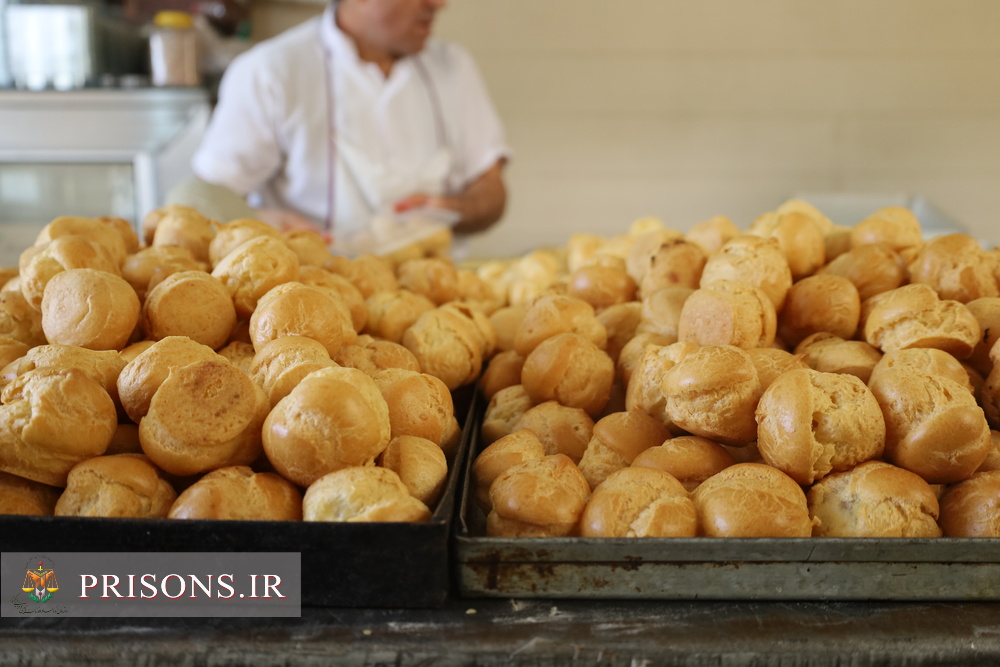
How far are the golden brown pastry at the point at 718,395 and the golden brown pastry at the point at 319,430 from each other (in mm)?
437

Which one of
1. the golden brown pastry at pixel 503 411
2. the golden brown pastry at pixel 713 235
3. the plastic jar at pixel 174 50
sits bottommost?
the golden brown pastry at pixel 503 411

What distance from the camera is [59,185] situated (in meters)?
4.18

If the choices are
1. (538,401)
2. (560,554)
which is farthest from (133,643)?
(538,401)

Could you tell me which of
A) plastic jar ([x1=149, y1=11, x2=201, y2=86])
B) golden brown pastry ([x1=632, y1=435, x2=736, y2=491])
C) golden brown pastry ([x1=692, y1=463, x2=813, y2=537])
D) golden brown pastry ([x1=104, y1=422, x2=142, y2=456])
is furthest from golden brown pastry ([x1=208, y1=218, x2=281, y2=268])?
plastic jar ([x1=149, y1=11, x2=201, y2=86])

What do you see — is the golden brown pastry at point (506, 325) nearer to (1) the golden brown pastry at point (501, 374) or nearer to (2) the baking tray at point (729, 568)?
(1) the golden brown pastry at point (501, 374)

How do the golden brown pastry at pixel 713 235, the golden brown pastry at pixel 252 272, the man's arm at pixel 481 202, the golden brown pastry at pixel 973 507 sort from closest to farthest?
the golden brown pastry at pixel 973 507 → the golden brown pastry at pixel 252 272 → the golden brown pastry at pixel 713 235 → the man's arm at pixel 481 202

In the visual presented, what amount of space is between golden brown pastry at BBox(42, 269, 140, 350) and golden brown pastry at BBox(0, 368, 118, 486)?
0.13 m

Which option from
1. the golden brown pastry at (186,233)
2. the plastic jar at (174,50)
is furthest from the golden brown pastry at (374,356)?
the plastic jar at (174,50)

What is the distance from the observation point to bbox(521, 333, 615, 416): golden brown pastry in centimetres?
130

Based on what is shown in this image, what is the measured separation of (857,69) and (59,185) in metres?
4.85

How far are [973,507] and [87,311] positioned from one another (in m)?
1.27

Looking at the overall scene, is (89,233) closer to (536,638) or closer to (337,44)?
(536,638)

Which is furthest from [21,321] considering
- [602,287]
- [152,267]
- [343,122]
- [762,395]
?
[343,122]

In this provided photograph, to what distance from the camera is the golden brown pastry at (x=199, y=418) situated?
3.18ft
